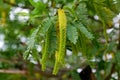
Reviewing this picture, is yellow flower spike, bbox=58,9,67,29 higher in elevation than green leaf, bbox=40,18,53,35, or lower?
higher

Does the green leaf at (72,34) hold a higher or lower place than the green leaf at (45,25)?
lower

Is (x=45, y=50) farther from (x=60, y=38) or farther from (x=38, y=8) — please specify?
(x=38, y=8)

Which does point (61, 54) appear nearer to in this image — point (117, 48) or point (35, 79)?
point (117, 48)

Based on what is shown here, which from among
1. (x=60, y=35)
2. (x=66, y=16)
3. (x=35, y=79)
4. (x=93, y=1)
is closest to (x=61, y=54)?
(x=60, y=35)

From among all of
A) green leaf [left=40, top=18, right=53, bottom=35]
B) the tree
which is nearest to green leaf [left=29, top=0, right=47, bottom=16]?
the tree

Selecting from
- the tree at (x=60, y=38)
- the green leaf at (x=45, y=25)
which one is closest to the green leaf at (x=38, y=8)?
the tree at (x=60, y=38)

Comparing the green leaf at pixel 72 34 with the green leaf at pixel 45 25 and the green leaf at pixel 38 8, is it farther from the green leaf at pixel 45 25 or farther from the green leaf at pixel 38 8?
the green leaf at pixel 38 8

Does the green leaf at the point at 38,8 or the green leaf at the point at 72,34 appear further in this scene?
the green leaf at the point at 38,8

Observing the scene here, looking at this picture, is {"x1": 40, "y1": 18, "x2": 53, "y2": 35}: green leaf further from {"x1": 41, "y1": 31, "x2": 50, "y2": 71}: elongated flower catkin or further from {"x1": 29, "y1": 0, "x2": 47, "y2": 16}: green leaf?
{"x1": 29, "y1": 0, "x2": 47, "y2": 16}: green leaf

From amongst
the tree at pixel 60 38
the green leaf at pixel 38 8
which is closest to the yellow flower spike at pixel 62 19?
the tree at pixel 60 38
